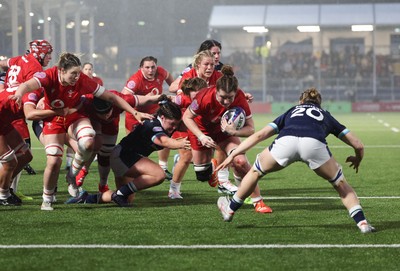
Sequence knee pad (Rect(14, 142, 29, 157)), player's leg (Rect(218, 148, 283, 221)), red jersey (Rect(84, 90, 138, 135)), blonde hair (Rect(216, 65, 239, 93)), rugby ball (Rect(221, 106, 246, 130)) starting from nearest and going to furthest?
player's leg (Rect(218, 148, 283, 221)) → blonde hair (Rect(216, 65, 239, 93)) → rugby ball (Rect(221, 106, 246, 130)) → red jersey (Rect(84, 90, 138, 135)) → knee pad (Rect(14, 142, 29, 157))

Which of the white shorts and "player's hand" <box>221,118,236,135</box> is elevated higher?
"player's hand" <box>221,118,236,135</box>

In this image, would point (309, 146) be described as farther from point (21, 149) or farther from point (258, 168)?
point (21, 149)

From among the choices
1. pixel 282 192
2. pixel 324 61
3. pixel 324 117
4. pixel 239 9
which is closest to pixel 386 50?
pixel 324 61

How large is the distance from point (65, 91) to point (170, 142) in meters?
1.26

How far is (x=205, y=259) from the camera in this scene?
6504 mm

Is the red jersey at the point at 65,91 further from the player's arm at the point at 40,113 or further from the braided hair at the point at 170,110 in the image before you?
the braided hair at the point at 170,110

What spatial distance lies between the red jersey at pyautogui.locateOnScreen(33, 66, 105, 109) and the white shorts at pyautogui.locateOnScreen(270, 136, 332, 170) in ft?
7.84

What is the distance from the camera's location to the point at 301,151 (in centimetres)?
770

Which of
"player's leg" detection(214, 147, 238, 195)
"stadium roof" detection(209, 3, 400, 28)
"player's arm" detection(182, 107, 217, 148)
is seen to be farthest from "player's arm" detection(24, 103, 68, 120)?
"stadium roof" detection(209, 3, 400, 28)

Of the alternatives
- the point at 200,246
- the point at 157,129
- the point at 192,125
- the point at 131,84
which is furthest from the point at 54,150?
the point at 131,84

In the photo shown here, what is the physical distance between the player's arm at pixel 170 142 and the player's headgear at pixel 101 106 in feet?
2.80

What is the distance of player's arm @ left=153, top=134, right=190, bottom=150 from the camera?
845 centimetres

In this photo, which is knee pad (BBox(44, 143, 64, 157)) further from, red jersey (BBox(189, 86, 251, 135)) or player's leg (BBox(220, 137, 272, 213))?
player's leg (BBox(220, 137, 272, 213))

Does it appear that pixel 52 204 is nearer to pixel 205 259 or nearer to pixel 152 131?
pixel 152 131
